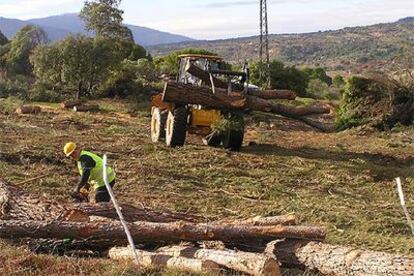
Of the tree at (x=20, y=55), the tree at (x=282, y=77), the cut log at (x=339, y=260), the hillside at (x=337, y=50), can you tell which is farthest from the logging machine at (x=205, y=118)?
the hillside at (x=337, y=50)

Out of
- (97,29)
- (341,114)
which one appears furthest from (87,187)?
(97,29)

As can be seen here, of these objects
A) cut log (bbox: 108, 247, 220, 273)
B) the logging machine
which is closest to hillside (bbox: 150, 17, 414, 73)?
the logging machine

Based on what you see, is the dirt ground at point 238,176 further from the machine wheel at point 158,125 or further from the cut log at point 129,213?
the cut log at point 129,213

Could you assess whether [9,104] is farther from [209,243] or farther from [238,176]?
[209,243]

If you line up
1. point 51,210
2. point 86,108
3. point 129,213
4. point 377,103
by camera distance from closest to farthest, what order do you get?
point 51,210, point 129,213, point 377,103, point 86,108

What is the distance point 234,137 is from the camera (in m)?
14.3

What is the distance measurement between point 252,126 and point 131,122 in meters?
3.86

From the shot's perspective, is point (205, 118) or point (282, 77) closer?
point (205, 118)

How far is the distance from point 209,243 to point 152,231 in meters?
0.62

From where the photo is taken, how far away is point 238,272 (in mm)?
5867

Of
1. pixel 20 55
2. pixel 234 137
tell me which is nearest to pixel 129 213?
pixel 234 137

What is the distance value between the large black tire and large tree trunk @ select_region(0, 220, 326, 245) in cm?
757

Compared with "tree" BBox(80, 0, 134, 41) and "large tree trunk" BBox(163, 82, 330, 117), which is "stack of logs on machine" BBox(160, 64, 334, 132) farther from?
"tree" BBox(80, 0, 134, 41)

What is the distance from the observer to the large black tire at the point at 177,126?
46.2 ft
